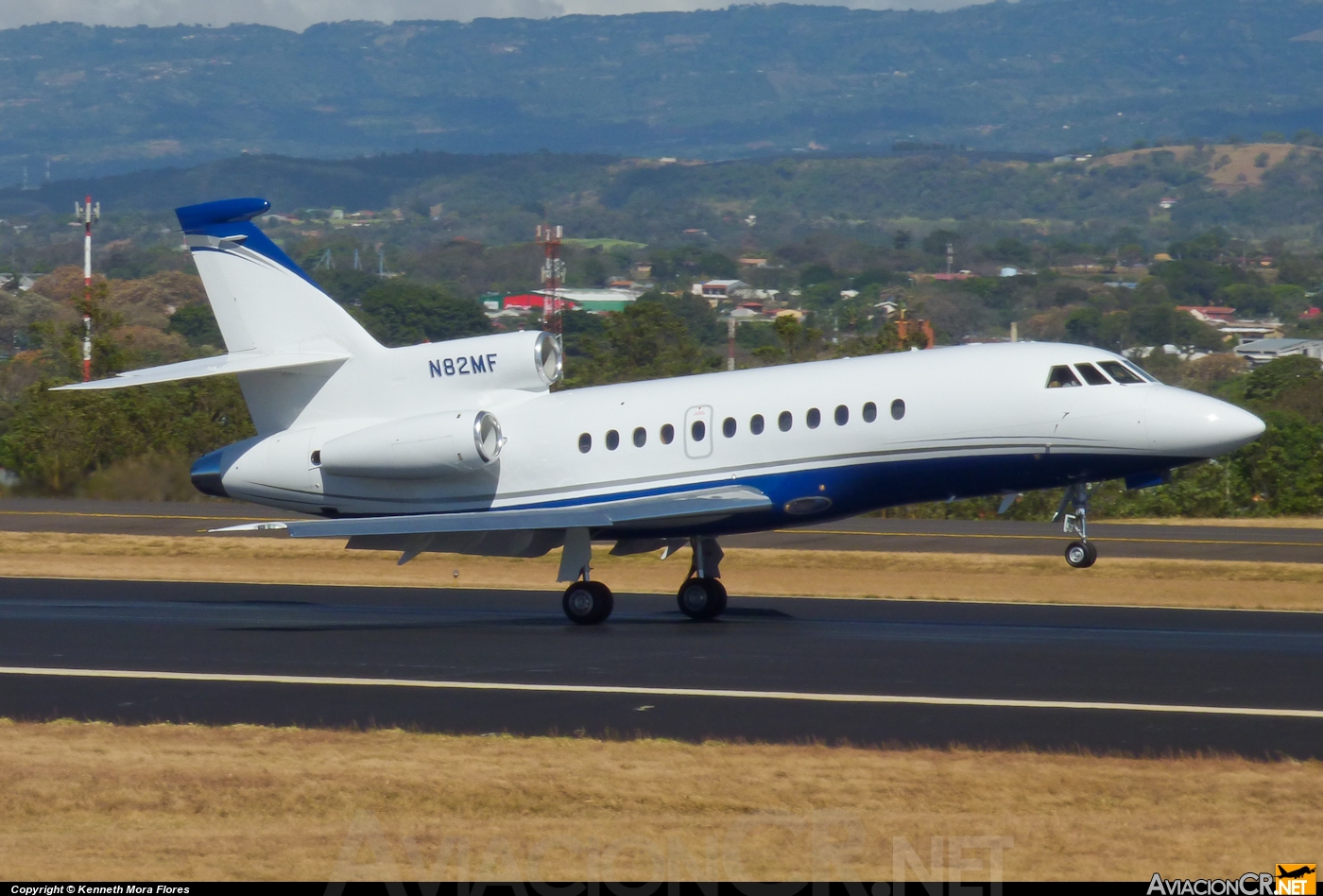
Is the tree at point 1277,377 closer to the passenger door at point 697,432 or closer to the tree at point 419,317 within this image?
the passenger door at point 697,432

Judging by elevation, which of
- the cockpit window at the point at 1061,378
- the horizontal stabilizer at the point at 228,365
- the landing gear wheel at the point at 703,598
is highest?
the horizontal stabilizer at the point at 228,365

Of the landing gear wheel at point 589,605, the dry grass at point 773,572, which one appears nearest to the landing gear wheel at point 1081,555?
the dry grass at point 773,572

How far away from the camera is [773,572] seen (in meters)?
30.8

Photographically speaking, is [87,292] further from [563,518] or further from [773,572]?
[563,518]

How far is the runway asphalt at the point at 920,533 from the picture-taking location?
35.8 metres

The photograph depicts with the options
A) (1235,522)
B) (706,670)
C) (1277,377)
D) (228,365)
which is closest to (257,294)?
(228,365)

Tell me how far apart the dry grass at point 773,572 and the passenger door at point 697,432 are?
15.4 ft

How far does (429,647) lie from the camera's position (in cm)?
2098

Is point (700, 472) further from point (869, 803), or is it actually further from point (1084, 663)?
point (869, 803)

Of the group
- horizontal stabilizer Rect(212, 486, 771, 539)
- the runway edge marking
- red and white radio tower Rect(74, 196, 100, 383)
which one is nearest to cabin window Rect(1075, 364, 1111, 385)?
horizontal stabilizer Rect(212, 486, 771, 539)

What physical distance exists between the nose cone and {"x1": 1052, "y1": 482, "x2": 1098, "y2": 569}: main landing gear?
4.52 feet

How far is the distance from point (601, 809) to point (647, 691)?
5.19 m

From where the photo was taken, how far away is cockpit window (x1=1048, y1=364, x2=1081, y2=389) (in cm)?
2203

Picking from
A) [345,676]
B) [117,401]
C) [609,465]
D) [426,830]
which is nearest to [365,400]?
[609,465]
